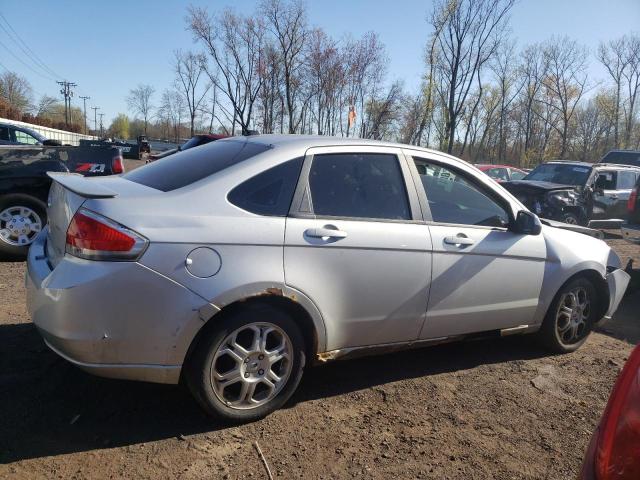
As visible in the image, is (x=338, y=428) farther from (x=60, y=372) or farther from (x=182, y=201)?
(x=60, y=372)

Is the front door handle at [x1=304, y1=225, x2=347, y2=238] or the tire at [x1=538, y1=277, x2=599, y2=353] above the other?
the front door handle at [x1=304, y1=225, x2=347, y2=238]

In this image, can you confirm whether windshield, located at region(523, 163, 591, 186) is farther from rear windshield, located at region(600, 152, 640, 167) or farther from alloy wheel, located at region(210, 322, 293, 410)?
alloy wheel, located at region(210, 322, 293, 410)

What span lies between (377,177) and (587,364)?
2.48 m

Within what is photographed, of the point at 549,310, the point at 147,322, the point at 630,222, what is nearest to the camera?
the point at 147,322

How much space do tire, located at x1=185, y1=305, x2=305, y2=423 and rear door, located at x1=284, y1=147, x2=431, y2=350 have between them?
24 centimetres

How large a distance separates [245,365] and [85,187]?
1358 mm

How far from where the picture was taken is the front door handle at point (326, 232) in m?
3.00

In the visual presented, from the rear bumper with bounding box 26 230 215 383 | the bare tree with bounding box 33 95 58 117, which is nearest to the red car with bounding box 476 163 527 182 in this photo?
the rear bumper with bounding box 26 230 215 383

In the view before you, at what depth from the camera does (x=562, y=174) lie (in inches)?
473

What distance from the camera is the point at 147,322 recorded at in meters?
2.61

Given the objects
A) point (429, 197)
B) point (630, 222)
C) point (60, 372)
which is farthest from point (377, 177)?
point (630, 222)

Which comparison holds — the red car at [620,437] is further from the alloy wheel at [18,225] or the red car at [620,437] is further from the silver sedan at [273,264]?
the alloy wheel at [18,225]

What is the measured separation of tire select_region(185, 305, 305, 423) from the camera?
2.78m

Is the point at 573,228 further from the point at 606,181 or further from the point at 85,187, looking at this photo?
the point at 606,181
